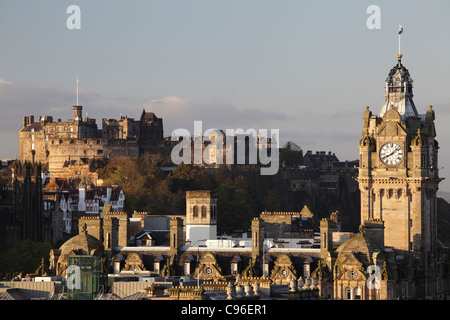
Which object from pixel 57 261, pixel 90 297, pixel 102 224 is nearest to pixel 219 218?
pixel 102 224

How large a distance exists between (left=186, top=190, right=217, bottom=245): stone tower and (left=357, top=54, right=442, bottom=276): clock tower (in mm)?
17903

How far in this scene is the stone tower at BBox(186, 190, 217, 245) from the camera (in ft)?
456

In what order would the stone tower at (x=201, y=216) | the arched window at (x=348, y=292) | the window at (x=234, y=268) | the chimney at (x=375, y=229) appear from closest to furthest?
the arched window at (x=348, y=292) < the chimney at (x=375, y=229) < the window at (x=234, y=268) < the stone tower at (x=201, y=216)

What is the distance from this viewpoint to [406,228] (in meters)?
124

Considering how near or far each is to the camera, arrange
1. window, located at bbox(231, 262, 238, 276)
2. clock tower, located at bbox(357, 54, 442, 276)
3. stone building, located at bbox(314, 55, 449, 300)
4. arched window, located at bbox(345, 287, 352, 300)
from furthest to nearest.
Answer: clock tower, located at bbox(357, 54, 442, 276) < stone building, located at bbox(314, 55, 449, 300) < window, located at bbox(231, 262, 238, 276) < arched window, located at bbox(345, 287, 352, 300)

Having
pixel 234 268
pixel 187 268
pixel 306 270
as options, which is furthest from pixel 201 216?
pixel 306 270

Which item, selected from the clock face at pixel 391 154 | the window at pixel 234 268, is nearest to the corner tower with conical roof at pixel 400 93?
the clock face at pixel 391 154

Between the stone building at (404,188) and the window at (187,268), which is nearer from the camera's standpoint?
the window at (187,268)

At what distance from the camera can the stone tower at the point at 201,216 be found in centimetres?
13888

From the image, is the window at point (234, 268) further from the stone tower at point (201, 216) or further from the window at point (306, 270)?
the stone tower at point (201, 216)

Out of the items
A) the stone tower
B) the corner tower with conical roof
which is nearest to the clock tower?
the corner tower with conical roof

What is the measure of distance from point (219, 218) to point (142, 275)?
8110 centimetres

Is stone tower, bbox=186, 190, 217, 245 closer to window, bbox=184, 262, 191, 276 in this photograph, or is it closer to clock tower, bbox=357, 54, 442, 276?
window, bbox=184, 262, 191, 276

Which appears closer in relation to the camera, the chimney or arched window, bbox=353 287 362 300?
arched window, bbox=353 287 362 300
